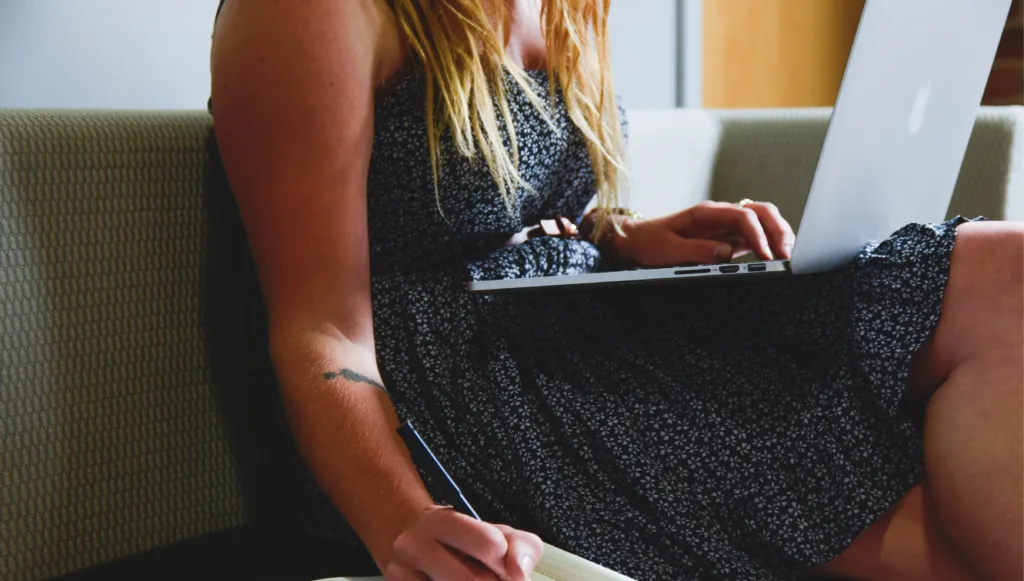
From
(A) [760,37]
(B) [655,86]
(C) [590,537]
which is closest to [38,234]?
(C) [590,537]

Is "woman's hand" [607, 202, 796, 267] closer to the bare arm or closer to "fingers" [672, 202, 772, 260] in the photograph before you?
"fingers" [672, 202, 772, 260]

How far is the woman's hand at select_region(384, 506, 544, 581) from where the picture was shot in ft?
1.69

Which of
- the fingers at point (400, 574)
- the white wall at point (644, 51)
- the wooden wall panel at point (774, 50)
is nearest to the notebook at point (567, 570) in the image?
the fingers at point (400, 574)

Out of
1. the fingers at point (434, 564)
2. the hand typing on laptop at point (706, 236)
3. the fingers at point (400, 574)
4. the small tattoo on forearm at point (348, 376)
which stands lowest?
the fingers at point (400, 574)

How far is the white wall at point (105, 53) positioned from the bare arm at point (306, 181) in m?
0.30

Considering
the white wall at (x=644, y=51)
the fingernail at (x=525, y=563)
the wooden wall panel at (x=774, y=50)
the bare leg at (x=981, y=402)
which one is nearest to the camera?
the fingernail at (x=525, y=563)

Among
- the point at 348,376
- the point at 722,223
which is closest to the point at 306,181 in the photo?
the point at 348,376

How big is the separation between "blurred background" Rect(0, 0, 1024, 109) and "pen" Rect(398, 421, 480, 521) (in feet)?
1.97

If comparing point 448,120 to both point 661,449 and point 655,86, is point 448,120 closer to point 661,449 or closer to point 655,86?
point 661,449

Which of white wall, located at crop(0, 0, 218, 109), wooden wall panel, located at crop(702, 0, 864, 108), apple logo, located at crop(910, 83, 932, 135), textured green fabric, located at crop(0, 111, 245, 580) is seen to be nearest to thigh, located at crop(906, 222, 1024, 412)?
apple logo, located at crop(910, 83, 932, 135)

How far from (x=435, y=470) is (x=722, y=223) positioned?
46cm

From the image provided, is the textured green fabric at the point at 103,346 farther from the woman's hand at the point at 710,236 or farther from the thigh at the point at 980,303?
the thigh at the point at 980,303

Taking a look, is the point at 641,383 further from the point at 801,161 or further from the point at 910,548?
the point at 801,161

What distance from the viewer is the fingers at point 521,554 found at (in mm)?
514
